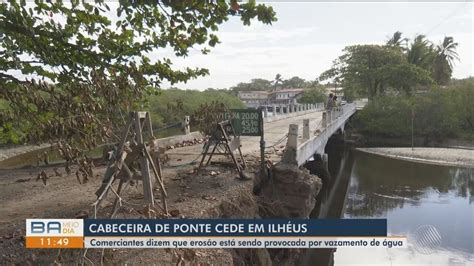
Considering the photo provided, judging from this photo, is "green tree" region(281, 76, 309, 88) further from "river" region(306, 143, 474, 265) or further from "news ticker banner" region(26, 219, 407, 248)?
"news ticker banner" region(26, 219, 407, 248)

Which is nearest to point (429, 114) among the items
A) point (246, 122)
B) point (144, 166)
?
point (246, 122)

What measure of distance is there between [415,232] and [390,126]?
30.5 metres

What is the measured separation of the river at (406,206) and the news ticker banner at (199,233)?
26.3ft

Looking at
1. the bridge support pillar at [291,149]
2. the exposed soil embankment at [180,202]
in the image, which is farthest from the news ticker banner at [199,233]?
the bridge support pillar at [291,149]

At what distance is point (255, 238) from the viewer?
16.1ft

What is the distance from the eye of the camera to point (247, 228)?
4.87 metres

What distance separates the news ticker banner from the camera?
169 inches

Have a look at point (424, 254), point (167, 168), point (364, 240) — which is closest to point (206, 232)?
point (364, 240)

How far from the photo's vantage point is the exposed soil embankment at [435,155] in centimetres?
3095

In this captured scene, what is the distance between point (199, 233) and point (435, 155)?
34.2 metres

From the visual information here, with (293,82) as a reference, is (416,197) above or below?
below

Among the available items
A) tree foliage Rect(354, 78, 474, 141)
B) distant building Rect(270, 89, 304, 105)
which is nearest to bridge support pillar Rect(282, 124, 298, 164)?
tree foliage Rect(354, 78, 474, 141)

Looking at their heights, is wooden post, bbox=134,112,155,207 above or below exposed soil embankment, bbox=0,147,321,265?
above

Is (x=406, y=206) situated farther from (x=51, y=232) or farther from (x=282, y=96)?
(x=282, y=96)
